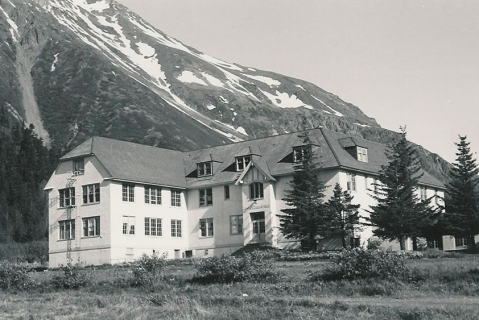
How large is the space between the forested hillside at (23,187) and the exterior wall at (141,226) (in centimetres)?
5634

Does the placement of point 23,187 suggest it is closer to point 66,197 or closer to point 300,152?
point 66,197

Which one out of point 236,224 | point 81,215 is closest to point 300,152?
point 236,224

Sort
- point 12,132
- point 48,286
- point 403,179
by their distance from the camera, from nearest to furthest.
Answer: point 48,286 → point 403,179 → point 12,132

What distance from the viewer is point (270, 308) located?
2238 centimetres

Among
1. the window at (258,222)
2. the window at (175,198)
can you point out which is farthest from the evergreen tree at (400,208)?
the window at (175,198)

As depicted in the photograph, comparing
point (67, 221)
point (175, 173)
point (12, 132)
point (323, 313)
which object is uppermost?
point (12, 132)

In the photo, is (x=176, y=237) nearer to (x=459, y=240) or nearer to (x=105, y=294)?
(x=459, y=240)

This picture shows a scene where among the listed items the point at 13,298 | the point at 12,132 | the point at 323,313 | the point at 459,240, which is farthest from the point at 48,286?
the point at 12,132

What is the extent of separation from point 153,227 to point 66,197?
7829 mm

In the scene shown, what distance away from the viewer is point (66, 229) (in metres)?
61.8

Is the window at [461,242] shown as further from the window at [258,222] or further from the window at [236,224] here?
the window at [236,224]

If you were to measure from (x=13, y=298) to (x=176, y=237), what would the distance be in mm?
35053

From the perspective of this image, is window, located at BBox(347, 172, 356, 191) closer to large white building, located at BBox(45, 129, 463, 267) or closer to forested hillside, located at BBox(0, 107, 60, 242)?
large white building, located at BBox(45, 129, 463, 267)

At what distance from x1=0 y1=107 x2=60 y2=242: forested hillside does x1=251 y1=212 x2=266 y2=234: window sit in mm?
63120
